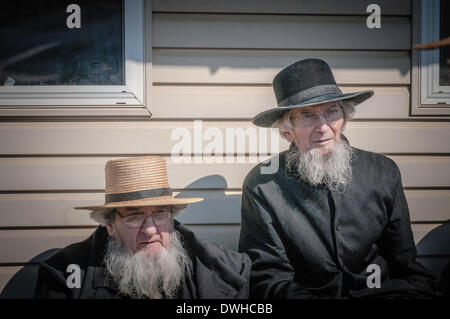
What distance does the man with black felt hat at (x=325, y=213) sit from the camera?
7.44 feet

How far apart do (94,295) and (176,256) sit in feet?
1.62

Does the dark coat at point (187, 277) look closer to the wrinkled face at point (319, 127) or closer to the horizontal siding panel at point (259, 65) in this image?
the wrinkled face at point (319, 127)

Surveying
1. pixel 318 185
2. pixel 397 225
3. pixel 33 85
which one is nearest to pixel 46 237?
pixel 33 85

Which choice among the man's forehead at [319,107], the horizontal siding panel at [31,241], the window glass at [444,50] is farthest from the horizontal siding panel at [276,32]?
the horizontal siding panel at [31,241]

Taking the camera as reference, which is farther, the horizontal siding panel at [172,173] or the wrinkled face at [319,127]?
the horizontal siding panel at [172,173]

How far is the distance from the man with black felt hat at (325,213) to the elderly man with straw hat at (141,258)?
0.27 meters

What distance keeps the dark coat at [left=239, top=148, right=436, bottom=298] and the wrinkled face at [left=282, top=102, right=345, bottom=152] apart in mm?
241

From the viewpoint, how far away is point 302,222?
2338 mm

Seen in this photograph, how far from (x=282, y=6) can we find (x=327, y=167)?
4.34 ft

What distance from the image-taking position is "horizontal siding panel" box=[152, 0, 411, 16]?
2.79 meters

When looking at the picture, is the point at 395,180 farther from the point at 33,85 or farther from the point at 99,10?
the point at 33,85

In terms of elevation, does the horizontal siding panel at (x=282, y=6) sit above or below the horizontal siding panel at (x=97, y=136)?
above

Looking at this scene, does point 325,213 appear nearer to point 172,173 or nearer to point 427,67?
point 172,173

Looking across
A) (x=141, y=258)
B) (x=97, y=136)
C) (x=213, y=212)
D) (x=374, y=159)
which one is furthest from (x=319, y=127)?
(x=97, y=136)
